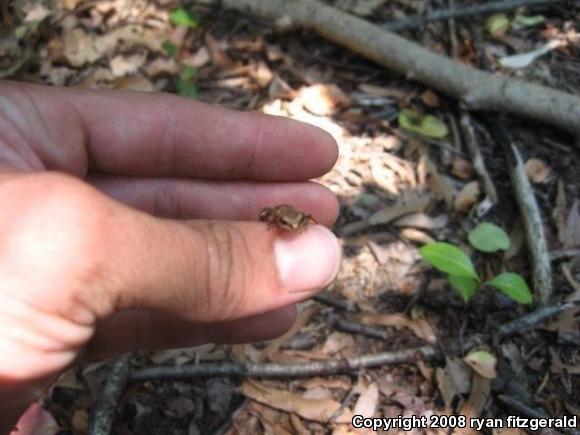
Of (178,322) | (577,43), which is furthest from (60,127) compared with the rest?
(577,43)

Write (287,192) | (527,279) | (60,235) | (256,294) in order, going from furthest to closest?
(527,279)
(287,192)
(256,294)
(60,235)

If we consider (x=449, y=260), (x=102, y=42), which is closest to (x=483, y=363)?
(x=449, y=260)

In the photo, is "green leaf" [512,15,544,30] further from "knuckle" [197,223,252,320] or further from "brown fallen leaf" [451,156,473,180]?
"knuckle" [197,223,252,320]

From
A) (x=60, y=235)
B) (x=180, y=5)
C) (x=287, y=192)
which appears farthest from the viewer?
(x=180, y=5)

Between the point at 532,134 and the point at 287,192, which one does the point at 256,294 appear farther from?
the point at 532,134

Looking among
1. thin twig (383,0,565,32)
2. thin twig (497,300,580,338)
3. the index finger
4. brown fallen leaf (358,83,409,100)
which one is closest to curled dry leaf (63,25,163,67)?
brown fallen leaf (358,83,409,100)

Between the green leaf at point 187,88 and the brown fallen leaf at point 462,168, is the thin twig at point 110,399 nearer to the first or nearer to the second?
the green leaf at point 187,88
